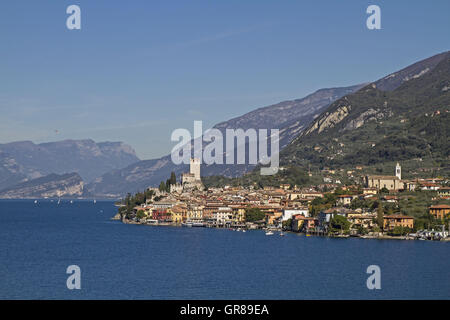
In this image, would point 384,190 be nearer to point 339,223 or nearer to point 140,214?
point 339,223

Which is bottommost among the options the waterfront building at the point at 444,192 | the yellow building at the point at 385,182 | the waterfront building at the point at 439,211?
the waterfront building at the point at 439,211

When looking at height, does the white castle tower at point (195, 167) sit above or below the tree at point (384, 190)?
above

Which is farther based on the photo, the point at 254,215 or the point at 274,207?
the point at 274,207

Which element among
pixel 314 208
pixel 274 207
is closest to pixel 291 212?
pixel 314 208

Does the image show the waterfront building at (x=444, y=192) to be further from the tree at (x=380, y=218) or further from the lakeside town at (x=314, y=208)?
the tree at (x=380, y=218)

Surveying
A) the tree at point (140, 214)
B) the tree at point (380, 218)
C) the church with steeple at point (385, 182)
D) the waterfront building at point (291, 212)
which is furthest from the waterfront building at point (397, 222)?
the tree at point (140, 214)

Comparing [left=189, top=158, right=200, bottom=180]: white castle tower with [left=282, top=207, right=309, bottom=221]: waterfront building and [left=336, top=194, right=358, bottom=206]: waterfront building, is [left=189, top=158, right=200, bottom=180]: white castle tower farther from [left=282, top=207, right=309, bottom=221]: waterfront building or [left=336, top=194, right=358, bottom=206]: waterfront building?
[left=336, top=194, right=358, bottom=206]: waterfront building

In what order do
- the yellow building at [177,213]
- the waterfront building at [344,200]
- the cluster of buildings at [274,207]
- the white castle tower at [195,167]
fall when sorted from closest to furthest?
the cluster of buildings at [274,207], the waterfront building at [344,200], the yellow building at [177,213], the white castle tower at [195,167]

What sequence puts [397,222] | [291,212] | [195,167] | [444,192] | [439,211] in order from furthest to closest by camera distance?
[195,167]
[291,212]
[444,192]
[439,211]
[397,222]
